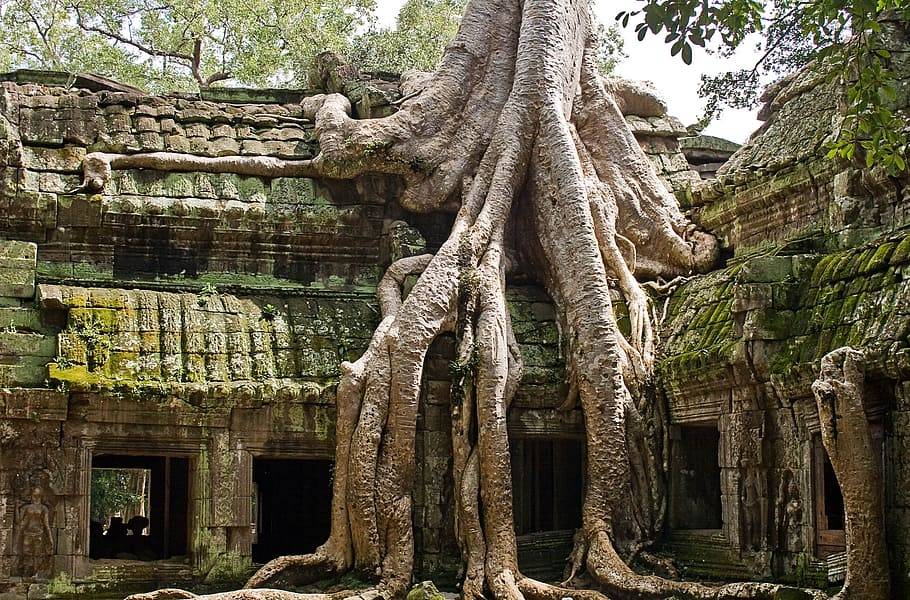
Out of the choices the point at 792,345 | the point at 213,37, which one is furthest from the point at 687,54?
the point at 213,37

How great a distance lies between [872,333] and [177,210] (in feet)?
20.6

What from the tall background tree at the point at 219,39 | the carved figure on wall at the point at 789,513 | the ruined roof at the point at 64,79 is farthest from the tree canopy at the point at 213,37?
the carved figure on wall at the point at 789,513

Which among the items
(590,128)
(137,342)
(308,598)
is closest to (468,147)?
(590,128)

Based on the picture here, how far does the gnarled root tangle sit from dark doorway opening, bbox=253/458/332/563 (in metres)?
3.38

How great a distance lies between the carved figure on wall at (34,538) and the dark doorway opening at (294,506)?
3.89m

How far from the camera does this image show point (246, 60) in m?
22.7

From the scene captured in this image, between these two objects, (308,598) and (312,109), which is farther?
(312,109)

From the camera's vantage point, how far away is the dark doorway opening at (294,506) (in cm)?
1567

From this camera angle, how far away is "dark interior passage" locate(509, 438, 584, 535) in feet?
44.4

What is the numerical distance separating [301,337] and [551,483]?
272 cm

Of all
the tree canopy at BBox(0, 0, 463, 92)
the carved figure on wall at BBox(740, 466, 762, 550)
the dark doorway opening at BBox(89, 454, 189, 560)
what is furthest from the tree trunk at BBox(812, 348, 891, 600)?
the tree canopy at BBox(0, 0, 463, 92)

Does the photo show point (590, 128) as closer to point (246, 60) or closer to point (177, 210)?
point (177, 210)

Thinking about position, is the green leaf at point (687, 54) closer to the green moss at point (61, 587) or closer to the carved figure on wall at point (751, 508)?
the carved figure on wall at point (751, 508)

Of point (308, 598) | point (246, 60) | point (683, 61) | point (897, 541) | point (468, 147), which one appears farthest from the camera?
point (246, 60)
